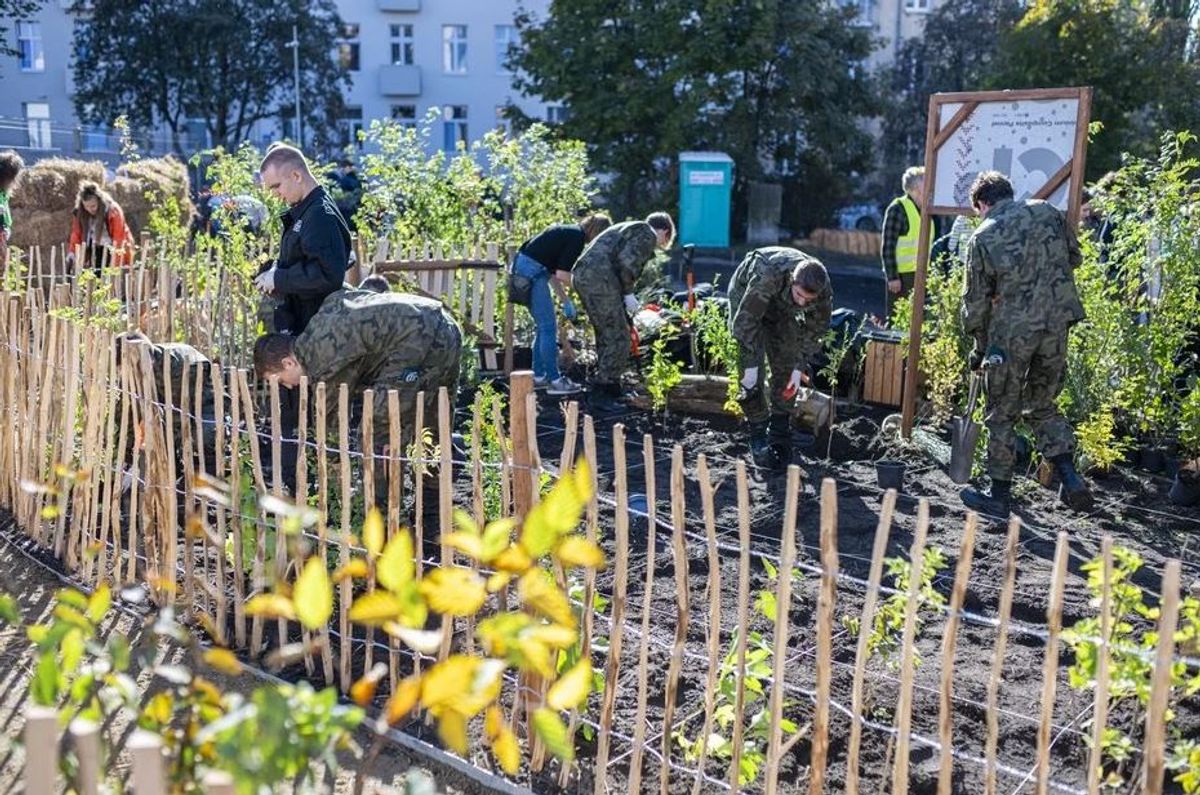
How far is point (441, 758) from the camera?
130 inches

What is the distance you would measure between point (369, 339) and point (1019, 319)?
3.06 metres

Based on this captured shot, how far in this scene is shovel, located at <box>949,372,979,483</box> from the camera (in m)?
5.91

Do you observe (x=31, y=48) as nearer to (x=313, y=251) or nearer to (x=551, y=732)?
(x=313, y=251)

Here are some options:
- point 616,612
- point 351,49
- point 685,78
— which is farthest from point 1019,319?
point 351,49

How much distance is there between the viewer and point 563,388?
834 centimetres

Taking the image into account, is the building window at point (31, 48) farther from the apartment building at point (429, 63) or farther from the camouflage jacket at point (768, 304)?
the camouflage jacket at point (768, 304)

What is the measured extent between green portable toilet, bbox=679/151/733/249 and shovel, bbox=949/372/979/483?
52.7 feet

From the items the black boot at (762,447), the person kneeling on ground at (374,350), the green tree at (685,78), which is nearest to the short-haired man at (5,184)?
the person kneeling on ground at (374,350)

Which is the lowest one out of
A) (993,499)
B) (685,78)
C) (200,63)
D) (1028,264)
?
(993,499)

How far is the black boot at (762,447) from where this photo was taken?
21.2 feet

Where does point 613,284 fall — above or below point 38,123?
below

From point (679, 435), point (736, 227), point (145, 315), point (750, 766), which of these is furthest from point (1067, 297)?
point (736, 227)

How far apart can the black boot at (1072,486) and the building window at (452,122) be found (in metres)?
34.2

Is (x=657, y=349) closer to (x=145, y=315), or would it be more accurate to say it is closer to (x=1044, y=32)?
(x=145, y=315)
